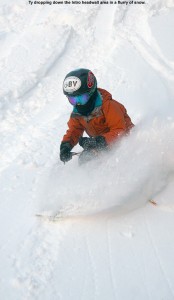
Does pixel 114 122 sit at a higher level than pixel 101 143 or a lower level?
higher

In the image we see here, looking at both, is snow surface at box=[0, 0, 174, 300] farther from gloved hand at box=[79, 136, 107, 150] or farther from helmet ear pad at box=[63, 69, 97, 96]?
helmet ear pad at box=[63, 69, 97, 96]

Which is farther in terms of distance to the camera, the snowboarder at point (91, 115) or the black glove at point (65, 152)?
the black glove at point (65, 152)

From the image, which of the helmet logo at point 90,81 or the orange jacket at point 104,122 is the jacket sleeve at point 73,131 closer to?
the orange jacket at point 104,122

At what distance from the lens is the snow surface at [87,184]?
3066 millimetres

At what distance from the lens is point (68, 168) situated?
15.4ft

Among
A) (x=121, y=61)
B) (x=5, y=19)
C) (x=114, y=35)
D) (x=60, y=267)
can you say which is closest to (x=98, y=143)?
(x=60, y=267)

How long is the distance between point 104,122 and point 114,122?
239mm

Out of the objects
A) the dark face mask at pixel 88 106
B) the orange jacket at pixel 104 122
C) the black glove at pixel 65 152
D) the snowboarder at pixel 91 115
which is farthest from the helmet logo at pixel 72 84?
the black glove at pixel 65 152

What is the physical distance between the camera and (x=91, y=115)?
4352 millimetres

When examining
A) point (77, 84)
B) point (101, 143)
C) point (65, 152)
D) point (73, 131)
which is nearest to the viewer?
point (77, 84)

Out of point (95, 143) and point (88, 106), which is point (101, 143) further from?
point (88, 106)

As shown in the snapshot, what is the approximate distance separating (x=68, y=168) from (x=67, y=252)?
5.01ft

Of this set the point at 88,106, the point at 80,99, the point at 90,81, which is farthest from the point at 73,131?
the point at 90,81

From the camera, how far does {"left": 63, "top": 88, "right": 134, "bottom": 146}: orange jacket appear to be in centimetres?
A: 419
